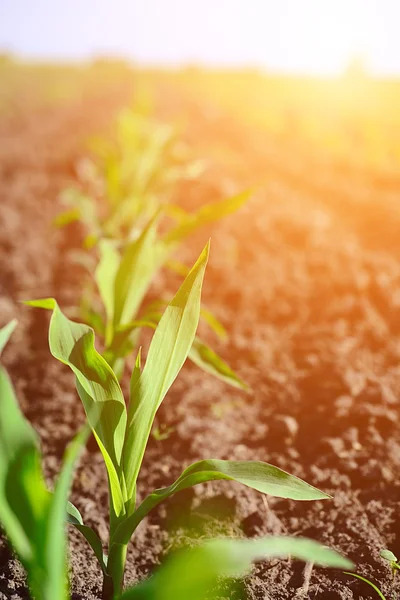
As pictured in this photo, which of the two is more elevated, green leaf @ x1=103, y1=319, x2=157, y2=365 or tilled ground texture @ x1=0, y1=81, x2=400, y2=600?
green leaf @ x1=103, y1=319, x2=157, y2=365

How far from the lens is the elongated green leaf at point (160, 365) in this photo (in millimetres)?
856

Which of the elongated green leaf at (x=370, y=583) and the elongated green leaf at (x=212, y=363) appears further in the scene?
the elongated green leaf at (x=212, y=363)

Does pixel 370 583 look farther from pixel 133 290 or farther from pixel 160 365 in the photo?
pixel 133 290

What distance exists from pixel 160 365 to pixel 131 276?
1.63 feet

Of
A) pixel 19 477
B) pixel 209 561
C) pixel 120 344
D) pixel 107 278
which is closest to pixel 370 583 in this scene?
pixel 209 561

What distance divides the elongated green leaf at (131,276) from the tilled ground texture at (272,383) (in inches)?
15.9

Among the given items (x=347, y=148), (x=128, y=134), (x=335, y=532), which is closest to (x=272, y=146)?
(x=347, y=148)

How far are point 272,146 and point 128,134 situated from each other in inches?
158

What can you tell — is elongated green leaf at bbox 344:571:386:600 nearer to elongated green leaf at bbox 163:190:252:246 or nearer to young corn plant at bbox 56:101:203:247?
elongated green leaf at bbox 163:190:252:246

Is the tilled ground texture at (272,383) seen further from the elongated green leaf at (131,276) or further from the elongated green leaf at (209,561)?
the elongated green leaf at (209,561)

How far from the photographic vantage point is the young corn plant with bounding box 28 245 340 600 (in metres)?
0.80

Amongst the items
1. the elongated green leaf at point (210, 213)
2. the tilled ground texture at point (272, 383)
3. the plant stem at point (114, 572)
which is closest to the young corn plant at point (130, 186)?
the tilled ground texture at point (272, 383)

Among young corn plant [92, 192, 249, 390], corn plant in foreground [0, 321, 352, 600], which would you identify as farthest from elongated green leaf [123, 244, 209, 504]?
young corn plant [92, 192, 249, 390]

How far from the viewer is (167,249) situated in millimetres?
1586
